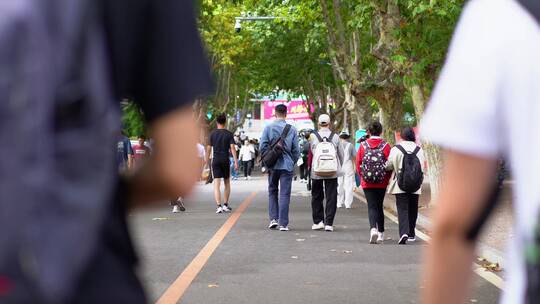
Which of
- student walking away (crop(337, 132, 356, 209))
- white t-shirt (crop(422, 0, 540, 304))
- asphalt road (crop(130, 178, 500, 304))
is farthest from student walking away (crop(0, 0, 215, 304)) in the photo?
student walking away (crop(337, 132, 356, 209))

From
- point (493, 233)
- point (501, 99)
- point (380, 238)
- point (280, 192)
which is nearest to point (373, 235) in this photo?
point (380, 238)

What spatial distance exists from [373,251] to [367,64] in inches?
919

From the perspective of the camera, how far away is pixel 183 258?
11.4 m

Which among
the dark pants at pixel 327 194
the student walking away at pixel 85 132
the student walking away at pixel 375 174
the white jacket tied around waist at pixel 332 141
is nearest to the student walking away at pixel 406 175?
the student walking away at pixel 375 174

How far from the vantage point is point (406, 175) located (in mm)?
12680

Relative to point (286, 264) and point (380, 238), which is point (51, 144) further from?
point (380, 238)

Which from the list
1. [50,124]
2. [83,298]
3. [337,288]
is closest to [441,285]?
[83,298]

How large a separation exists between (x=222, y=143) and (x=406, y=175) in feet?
20.6

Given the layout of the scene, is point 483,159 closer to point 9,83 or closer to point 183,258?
point 9,83

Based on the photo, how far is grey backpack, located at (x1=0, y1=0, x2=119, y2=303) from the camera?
4.45 feet

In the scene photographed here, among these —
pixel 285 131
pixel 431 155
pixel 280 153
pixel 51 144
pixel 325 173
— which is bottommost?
pixel 431 155

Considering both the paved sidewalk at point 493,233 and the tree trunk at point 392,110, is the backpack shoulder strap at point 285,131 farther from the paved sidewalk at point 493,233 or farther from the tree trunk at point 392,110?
the tree trunk at point 392,110

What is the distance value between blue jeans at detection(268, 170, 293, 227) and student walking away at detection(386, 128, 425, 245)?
2001mm

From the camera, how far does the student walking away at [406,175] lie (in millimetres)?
12680
